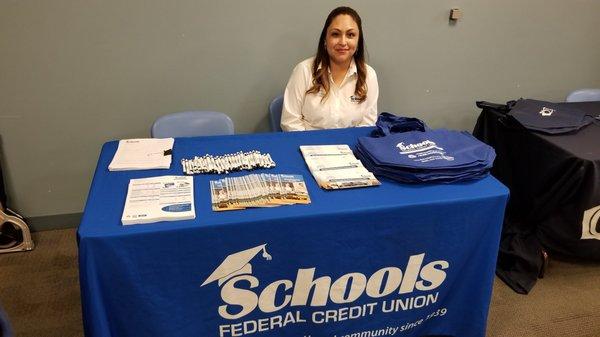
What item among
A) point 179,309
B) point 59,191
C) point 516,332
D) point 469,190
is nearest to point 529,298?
point 516,332

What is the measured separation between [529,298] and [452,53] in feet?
4.85

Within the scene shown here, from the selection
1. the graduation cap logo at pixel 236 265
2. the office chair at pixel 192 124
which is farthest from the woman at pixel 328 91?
the graduation cap logo at pixel 236 265

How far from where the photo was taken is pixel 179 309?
1295 mm

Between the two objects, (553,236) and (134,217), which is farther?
(553,236)

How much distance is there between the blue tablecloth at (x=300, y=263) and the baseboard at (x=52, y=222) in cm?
116

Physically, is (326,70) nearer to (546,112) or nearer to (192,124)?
(192,124)

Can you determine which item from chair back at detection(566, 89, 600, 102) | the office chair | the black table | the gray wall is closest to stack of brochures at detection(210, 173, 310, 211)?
the office chair

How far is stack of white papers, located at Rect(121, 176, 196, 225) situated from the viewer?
1.20m

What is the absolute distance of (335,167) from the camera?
4.97 ft

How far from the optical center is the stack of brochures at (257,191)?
1285 millimetres

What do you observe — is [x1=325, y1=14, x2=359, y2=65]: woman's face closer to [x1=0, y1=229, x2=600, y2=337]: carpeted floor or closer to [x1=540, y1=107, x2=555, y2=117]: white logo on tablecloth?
[x1=540, y1=107, x2=555, y2=117]: white logo on tablecloth

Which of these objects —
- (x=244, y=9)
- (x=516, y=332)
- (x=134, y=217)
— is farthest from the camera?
(x=244, y=9)

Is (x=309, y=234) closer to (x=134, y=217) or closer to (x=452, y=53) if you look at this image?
(x=134, y=217)

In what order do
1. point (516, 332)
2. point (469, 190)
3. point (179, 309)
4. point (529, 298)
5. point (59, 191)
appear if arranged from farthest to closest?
point (59, 191)
point (529, 298)
point (516, 332)
point (469, 190)
point (179, 309)
